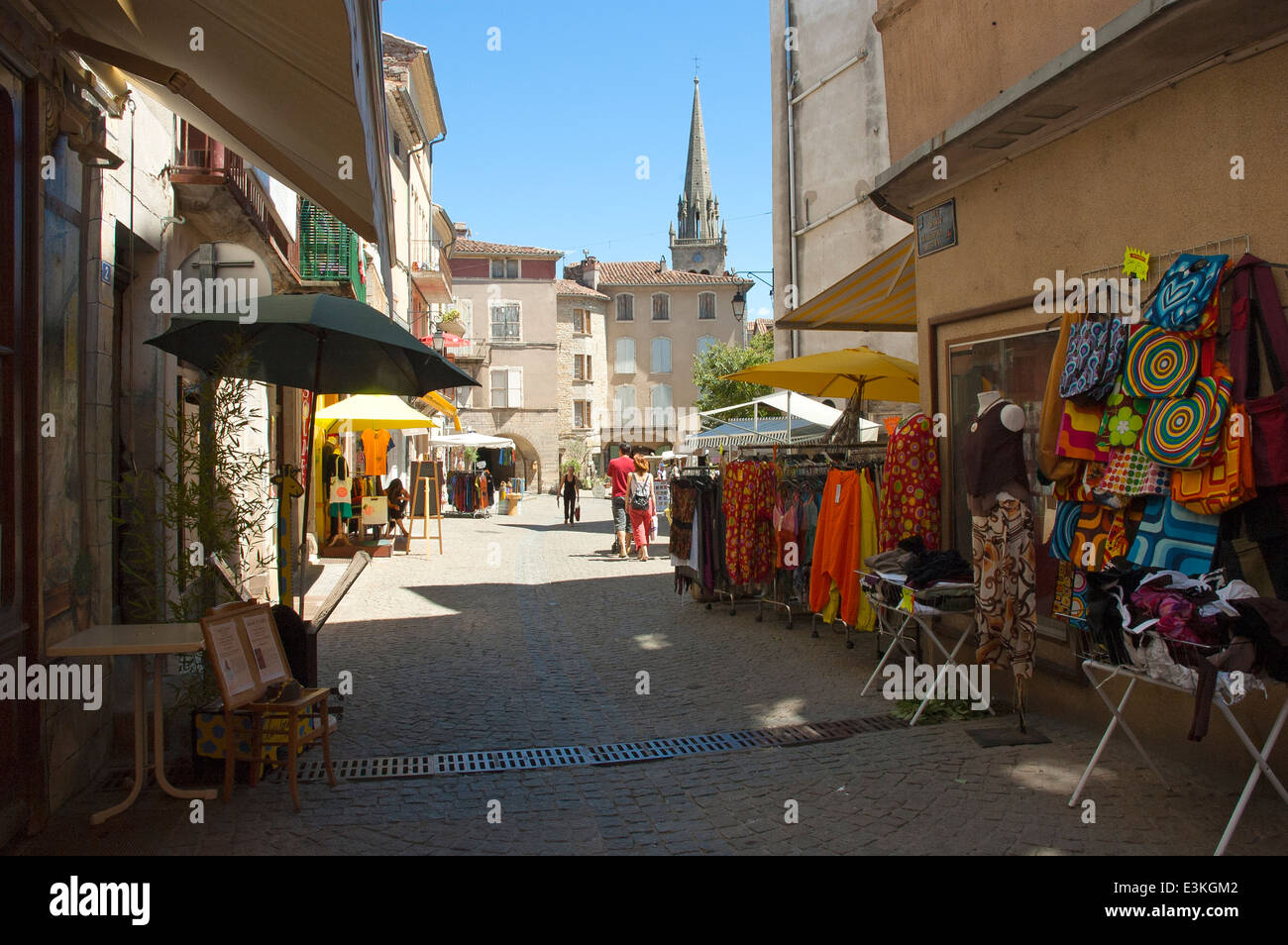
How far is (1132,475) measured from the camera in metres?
4.49

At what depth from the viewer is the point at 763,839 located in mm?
4012

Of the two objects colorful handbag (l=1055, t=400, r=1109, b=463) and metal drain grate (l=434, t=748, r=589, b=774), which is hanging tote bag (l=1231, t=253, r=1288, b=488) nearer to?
colorful handbag (l=1055, t=400, r=1109, b=463)

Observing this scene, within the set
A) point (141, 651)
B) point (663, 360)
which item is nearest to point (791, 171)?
point (141, 651)

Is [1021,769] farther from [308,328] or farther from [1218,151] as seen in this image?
[308,328]

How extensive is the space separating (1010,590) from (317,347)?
4.52 metres

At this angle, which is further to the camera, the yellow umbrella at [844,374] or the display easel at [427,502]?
the display easel at [427,502]

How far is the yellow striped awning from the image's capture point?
837 centimetres

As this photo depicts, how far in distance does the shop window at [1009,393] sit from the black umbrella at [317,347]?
10.6 ft

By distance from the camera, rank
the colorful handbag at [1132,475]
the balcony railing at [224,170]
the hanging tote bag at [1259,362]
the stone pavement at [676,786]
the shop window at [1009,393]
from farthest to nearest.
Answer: the balcony railing at [224,170], the shop window at [1009,393], the colorful handbag at [1132,475], the stone pavement at [676,786], the hanging tote bag at [1259,362]

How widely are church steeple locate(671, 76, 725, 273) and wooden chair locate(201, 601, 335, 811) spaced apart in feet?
275

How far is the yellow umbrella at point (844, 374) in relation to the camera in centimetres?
930

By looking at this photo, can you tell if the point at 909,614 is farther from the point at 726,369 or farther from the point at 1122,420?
the point at 726,369

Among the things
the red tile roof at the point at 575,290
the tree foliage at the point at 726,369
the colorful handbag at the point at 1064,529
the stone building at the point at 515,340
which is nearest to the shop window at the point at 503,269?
the stone building at the point at 515,340

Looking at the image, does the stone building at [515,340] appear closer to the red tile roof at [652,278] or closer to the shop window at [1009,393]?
the red tile roof at [652,278]
